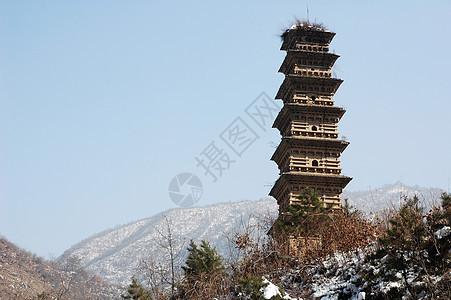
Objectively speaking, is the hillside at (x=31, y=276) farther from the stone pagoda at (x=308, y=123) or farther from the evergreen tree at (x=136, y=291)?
the stone pagoda at (x=308, y=123)

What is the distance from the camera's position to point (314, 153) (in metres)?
29.8

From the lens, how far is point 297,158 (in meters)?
29.5

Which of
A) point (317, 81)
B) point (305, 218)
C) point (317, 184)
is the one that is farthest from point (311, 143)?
point (305, 218)

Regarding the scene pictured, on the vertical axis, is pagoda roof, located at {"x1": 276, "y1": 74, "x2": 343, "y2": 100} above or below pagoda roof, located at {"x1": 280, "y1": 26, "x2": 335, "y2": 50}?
below

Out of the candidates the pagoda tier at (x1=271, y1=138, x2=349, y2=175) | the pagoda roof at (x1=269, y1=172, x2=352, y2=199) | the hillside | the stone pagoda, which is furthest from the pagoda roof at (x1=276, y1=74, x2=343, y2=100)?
the hillside

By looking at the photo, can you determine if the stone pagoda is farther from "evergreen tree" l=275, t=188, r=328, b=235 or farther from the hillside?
the hillside

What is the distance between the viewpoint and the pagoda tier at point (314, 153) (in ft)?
96.4

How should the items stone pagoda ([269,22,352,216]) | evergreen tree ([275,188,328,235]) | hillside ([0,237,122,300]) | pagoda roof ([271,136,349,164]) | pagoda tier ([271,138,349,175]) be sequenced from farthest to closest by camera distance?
1. hillside ([0,237,122,300])
2. pagoda roof ([271,136,349,164])
3. pagoda tier ([271,138,349,175])
4. stone pagoda ([269,22,352,216])
5. evergreen tree ([275,188,328,235])

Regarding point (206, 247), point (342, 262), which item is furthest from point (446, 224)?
point (206, 247)

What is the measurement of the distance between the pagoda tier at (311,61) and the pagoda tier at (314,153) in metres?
4.61

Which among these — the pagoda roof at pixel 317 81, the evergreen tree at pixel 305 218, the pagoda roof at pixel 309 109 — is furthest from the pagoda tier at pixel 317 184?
the evergreen tree at pixel 305 218

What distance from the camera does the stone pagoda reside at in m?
28.8

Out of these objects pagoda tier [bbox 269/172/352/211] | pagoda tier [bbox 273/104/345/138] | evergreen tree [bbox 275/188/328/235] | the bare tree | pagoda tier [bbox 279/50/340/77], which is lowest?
the bare tree

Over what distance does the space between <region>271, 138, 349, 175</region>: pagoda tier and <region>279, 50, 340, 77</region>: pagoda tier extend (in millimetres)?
4613
